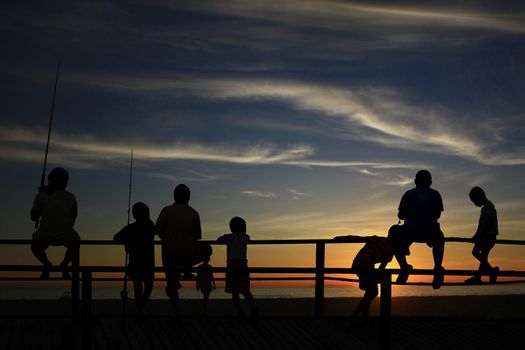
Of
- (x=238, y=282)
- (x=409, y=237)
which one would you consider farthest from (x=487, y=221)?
(x=238, y=282)

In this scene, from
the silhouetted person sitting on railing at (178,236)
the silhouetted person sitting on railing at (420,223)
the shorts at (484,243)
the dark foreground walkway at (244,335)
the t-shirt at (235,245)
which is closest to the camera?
the dark foreground walkway at (244,335)

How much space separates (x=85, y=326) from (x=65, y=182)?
12.2ft

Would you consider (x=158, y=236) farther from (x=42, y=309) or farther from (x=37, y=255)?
(x=42, y=309)

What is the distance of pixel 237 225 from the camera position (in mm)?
12031

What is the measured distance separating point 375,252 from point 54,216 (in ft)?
14.2

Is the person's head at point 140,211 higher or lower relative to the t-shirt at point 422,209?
lower

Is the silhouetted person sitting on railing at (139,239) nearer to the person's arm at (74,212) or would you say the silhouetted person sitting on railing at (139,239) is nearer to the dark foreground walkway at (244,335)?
the person's arm at (74,212)

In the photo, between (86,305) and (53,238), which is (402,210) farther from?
(86,305)

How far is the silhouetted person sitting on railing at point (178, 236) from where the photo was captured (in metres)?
11.1

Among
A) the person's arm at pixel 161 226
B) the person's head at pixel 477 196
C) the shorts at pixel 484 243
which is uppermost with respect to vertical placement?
the person's head at pixel 477 196

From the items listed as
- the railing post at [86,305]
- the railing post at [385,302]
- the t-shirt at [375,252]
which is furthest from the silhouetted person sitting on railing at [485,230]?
the railing post at [86,305]

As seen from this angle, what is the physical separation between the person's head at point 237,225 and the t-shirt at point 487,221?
377 cm

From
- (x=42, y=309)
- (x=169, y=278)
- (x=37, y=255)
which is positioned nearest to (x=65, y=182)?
(x=37, y=255)

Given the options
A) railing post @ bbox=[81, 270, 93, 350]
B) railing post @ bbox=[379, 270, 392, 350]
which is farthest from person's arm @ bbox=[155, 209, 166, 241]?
railing post @ bbox=[379, 270, 392, 350]
